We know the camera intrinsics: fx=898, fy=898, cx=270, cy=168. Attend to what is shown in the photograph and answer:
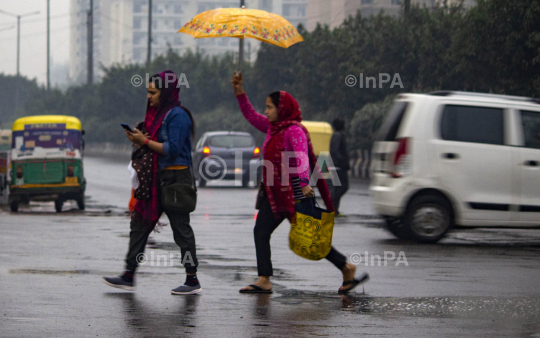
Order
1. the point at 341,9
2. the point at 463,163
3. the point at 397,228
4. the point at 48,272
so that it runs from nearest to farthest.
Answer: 1. the point at 48,272
2. the point at 463,163
3. the point at 397,228
4. the point at 341,9

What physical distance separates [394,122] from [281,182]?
432cm

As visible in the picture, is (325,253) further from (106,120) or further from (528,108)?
(106,120)

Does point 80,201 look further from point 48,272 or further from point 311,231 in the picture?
point 311,231

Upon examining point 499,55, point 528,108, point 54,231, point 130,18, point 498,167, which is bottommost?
point 54,231

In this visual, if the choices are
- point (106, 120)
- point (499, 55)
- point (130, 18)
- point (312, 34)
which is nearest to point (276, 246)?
point (499, 55)

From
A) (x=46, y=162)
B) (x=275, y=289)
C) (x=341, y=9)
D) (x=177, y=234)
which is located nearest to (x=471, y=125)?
(x=275, y=289)

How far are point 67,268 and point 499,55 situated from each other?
733 inches

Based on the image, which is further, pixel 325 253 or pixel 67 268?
pixel 67 268

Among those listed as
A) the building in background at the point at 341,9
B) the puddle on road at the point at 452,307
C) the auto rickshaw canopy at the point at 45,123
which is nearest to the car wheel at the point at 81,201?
the auto rickshaw canopy at the point at 45,123

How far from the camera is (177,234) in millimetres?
7340

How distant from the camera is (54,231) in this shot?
41.0 feet

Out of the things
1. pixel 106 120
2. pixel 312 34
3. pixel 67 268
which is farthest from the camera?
pixel 106 120

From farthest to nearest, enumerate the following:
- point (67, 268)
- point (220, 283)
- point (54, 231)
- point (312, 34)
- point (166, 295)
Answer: point (312, 34)
point (54, 231)
point (67, 268)
point (220, 283)
point (166, 295)

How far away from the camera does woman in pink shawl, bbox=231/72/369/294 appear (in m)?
7.25
